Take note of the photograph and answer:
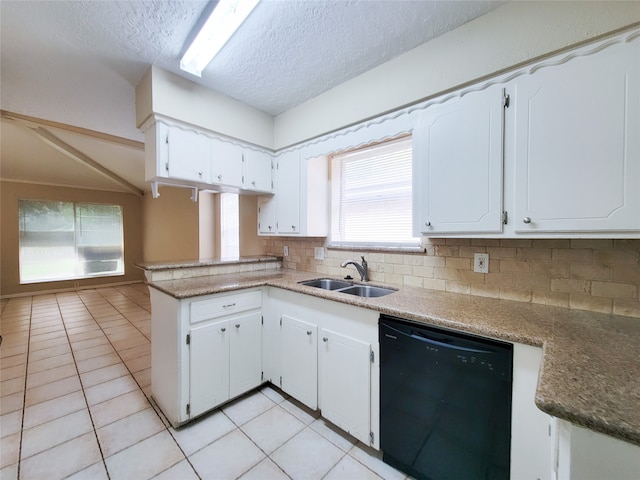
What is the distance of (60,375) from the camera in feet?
7.93

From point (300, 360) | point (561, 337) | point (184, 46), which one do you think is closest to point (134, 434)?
point (300, 360)

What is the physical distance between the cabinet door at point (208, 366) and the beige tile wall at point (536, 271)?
4.29 feet

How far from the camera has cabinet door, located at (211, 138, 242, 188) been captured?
2301mm

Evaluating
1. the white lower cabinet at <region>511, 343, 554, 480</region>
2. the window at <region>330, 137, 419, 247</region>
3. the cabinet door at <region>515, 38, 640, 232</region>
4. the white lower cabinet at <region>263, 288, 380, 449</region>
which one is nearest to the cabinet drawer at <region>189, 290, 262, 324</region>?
the white lower cabinet at <region>263, 288, 380, 449</region>

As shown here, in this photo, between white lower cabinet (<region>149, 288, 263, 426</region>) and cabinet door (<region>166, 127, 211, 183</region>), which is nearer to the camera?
white lower cabinet (<region>149, 288, 263, 426</region>)

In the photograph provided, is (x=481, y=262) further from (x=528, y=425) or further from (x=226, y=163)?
(x=226, y=163)

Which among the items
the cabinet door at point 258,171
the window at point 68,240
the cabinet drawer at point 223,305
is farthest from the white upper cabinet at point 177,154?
the window at point 68,240

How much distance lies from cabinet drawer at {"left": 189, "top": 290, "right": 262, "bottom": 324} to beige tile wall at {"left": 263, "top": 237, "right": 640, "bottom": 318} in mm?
1034

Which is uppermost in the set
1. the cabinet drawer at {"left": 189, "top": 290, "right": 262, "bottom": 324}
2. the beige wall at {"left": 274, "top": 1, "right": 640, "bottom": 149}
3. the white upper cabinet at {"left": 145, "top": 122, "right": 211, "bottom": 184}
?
the beige wall at {"left": 274, "top": 1, "right": 640, "bottom": 149}

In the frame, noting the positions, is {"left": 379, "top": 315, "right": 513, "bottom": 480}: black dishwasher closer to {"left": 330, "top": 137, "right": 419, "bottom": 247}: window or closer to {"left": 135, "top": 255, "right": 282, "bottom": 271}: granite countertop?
{"left": 330, "top": 137, "right": 419, "bottom": 247}: window

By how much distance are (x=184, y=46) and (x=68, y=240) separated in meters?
6.40

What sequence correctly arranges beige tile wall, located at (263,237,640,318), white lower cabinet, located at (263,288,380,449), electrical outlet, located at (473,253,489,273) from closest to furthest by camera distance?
beige tile wall, located at (263,237,640,318)
white lower cabinet, located at (263,288,380,449)
electrical outlet, located at (473,253,489,273)

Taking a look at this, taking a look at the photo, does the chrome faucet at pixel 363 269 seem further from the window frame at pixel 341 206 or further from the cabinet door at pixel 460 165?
the cabinet door at pixel 460 165

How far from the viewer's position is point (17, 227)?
206 inches
